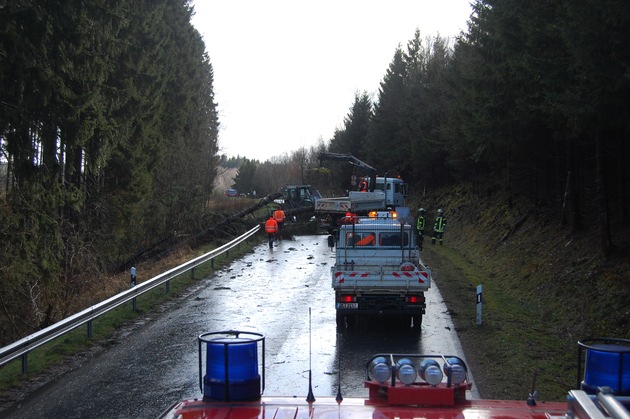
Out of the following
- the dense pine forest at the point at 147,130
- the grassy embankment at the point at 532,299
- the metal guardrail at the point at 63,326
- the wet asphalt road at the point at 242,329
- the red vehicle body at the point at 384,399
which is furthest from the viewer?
the dense pine forest at the point at 147,130

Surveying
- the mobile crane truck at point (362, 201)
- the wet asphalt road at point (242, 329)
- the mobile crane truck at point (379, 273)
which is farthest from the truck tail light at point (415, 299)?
the mobile crane truck at point (362, 201)

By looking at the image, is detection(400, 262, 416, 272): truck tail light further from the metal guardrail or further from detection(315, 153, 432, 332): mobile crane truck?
the metal guardrail

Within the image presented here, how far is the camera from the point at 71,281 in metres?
17.0

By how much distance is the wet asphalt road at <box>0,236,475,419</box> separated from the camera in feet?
27.4

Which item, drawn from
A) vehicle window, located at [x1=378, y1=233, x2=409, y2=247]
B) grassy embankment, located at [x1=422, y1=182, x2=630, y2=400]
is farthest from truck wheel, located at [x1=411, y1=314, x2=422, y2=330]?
vehicle window, located at [x1=378, y1=233, x2=409, y2=247]

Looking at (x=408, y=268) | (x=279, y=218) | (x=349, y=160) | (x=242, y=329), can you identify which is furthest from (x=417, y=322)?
(x=349, y=160)

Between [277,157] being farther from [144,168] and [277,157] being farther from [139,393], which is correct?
[139,393]

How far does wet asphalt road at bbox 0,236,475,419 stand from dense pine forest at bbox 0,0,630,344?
3346mm

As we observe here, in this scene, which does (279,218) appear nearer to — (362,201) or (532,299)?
(362,201)

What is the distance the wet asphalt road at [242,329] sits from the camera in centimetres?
836

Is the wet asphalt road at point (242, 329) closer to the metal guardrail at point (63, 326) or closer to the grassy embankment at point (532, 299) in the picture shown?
the metal guardrail at point (63, 326)

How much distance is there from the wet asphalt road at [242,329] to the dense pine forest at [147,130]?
11.0ft

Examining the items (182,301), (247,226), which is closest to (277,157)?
(247,226)

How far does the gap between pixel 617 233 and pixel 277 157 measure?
147643 mm
